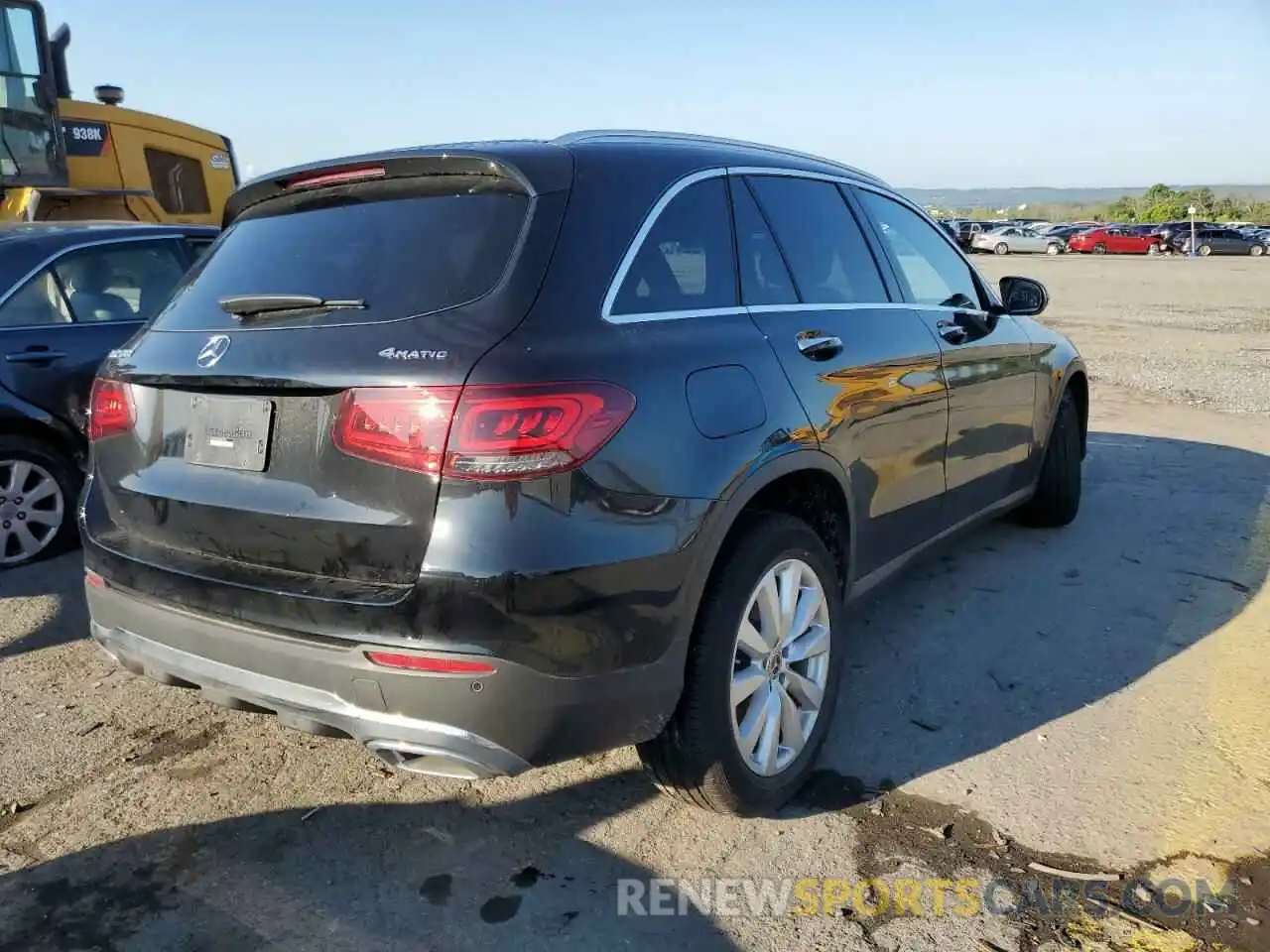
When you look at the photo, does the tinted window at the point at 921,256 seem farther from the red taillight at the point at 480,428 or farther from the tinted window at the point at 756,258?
the red taillight at the point at 480,428

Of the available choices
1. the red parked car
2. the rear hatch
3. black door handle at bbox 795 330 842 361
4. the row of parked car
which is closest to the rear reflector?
the rear hatch

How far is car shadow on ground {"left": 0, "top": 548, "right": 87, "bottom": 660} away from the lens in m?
4.34

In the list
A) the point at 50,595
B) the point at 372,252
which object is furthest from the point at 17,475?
the point at 372,252

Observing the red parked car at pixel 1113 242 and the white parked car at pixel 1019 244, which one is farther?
the white parked car at pixel 1019 244

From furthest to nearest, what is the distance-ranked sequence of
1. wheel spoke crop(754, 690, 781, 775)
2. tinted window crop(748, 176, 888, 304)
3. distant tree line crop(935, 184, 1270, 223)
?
distant tree line crop(935, 184, 1270, 223) < tinted window crop(748, 176, 888, 304) < wheel spoke crop(754, 690, 781, 775)

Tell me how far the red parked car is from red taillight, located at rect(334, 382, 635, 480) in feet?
175

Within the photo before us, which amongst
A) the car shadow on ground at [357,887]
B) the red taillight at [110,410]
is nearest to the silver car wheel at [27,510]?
the red taillight at [110,410]

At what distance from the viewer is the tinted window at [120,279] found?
213 inches

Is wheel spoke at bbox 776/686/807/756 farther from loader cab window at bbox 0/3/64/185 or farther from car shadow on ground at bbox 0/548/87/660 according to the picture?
loader cab window at bbox 0/3/64/185

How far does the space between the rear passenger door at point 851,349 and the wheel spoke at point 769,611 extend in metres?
0.50

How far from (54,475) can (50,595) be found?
72cm

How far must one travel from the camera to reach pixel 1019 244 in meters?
51.5

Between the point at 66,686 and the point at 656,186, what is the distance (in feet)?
9.62

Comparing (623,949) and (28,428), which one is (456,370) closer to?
(623,949)
